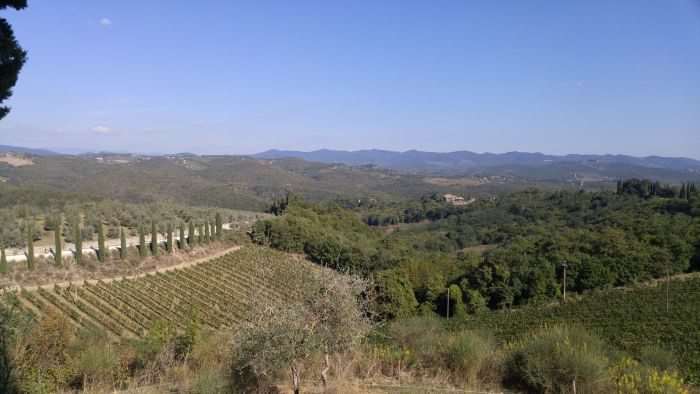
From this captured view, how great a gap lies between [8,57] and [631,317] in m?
33.5

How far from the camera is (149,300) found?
30.9m

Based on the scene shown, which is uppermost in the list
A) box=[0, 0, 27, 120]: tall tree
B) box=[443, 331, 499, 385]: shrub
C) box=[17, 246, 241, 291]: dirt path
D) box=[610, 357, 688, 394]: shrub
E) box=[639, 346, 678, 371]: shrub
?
box=[0, 0, 27, 120]: tall tree

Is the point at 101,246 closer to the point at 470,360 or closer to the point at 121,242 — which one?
the point at 121,242

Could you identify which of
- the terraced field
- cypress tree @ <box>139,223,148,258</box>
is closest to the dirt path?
the terraced field

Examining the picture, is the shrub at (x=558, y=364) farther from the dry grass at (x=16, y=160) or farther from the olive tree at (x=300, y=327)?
the dry grass at (x=16, y=160)

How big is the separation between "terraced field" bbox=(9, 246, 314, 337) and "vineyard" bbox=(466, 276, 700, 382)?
54.8 feet

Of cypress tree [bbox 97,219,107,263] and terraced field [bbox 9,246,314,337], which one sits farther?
cypress tree [bbox 97,219,107,263]

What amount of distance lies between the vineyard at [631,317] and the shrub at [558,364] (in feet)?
43.5

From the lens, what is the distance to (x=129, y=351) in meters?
11.2

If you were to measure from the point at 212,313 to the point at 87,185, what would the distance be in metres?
86.1

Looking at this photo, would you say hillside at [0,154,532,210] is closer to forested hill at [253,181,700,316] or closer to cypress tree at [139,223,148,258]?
cypress tree at [139,223,148,258]

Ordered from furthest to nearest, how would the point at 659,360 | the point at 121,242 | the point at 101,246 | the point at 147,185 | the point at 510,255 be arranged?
the point at 147,185 → the point at 510,255 → the point at 121,242 → the point at 101,246 → the point at 659,360

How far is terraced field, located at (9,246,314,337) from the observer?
2583 centimetres

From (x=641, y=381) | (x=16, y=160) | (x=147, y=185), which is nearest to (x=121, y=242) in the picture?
(x=641, y=381)
